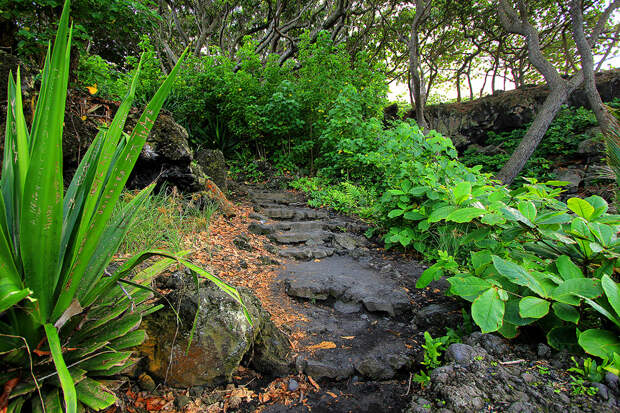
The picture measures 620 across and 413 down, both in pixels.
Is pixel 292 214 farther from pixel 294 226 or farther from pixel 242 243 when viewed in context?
pixel 242 243

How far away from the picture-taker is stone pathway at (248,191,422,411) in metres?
1.73

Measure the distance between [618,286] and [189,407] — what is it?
74.2 inches

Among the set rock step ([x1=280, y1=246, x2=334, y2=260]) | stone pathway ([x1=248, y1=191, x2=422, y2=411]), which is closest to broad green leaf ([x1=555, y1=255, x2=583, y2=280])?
stone pathway ([x1=248, y1=191, x2=422, y2=411])

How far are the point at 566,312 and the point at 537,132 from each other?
675cm

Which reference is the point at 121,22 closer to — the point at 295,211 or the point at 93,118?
the point at 93,118

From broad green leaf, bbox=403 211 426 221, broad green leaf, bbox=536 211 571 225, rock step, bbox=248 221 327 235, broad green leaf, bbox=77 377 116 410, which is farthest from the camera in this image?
rock step, bbox=248 221 327 235

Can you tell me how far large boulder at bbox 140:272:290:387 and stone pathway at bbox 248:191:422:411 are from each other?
0.81 ft

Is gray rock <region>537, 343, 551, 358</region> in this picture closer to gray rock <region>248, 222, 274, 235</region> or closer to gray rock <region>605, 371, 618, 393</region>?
gray rock <region>605, 371, 618, 393</region>

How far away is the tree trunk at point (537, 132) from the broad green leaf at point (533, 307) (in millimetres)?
6105

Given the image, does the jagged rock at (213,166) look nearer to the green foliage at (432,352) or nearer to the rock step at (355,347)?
the rock step at (355,347)

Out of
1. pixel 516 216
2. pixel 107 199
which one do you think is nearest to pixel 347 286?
pixel 516 216

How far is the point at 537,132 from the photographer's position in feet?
21.1

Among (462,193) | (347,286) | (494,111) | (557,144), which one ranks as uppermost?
(494,111)

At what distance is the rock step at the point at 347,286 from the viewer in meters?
2.43
